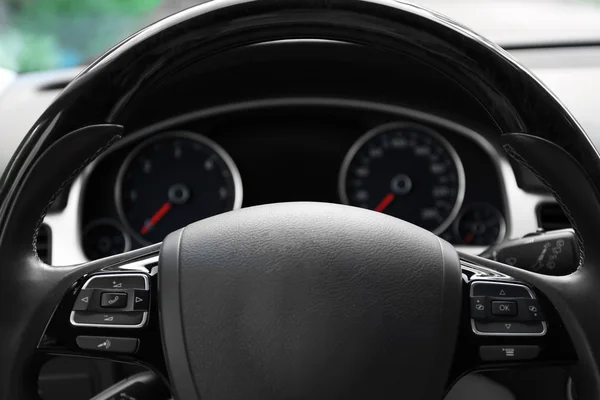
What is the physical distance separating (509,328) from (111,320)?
0.38 meters

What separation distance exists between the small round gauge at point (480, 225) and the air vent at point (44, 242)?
0.82m

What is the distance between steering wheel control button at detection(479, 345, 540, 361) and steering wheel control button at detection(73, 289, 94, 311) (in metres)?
0.38

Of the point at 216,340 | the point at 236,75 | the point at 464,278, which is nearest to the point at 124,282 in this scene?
the point at 216,340

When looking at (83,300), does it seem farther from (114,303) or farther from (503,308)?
(503,308)

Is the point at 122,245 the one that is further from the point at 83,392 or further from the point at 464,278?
the point at 464,278

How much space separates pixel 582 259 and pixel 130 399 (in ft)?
1.60

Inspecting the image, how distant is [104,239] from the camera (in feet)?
6.08

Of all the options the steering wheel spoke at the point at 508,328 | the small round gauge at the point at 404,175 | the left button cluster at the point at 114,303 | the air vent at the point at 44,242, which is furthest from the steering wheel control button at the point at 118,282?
the small round gauge at the point at 404,175

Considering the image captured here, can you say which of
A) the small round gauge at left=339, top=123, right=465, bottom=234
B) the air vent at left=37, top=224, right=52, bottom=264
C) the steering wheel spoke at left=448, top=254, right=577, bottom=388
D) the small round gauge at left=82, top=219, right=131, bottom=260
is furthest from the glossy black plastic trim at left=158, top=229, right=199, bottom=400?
the small round gauge at left=339, top=123, right=465, bottom=234

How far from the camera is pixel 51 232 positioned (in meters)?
1.69

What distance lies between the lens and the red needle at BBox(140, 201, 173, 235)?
1.90 m

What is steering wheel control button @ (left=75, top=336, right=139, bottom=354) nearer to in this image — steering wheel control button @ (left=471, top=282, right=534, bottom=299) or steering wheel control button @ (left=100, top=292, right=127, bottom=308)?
steering wheel control button @ (left=100, top=292, right=127, bottom=308)

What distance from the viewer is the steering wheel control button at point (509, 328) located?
854 mm

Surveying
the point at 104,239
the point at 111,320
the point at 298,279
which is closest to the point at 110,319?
the point at 111,320
